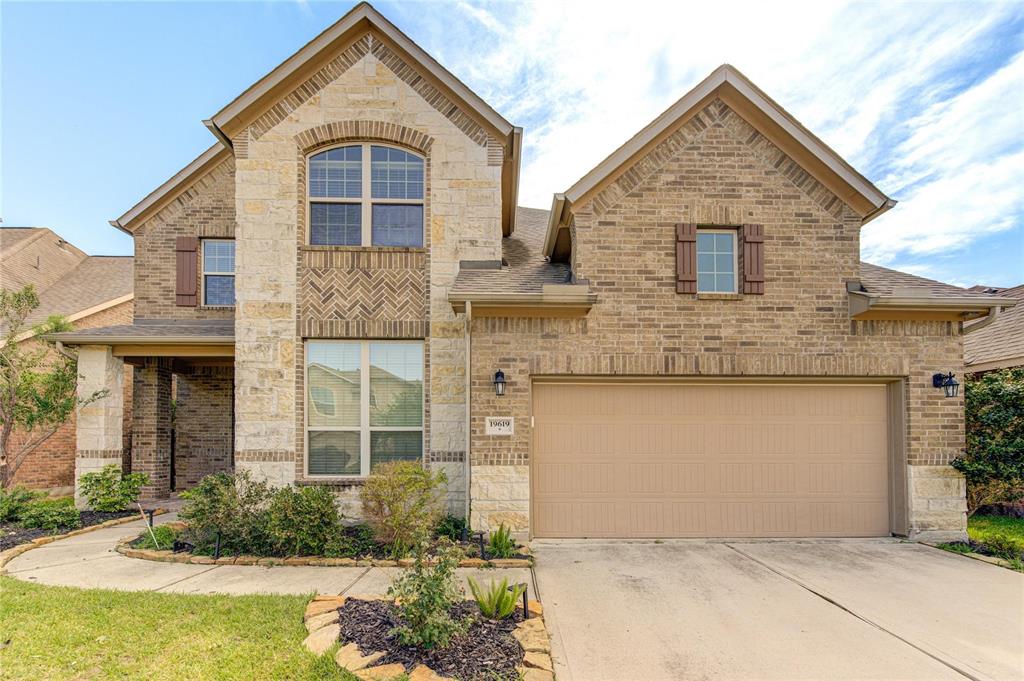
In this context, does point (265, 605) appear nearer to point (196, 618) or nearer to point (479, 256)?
point (196, 618)

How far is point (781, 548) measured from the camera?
24.4 feet

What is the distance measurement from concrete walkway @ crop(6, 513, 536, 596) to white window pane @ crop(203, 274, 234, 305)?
5.54m

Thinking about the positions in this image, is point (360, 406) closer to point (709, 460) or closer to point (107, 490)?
point (709, 460)

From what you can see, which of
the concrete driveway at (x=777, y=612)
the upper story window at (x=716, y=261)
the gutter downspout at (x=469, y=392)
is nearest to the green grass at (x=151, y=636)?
the concrete driveway at (x=777, y=612)

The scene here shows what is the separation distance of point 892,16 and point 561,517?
9476 mm

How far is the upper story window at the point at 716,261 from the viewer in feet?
26.4

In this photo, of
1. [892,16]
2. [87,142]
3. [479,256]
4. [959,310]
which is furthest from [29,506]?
[892,16]

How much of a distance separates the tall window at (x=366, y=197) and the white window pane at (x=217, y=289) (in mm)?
3911

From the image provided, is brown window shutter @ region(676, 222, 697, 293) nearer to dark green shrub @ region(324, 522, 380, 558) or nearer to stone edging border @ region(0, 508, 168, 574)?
dark green shrub @ region(324, 522, 380, 558)

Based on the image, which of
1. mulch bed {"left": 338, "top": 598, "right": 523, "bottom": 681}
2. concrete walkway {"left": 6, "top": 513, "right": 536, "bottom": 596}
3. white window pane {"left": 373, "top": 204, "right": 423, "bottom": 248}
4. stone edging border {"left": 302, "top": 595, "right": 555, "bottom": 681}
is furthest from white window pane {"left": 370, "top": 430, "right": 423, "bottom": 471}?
mulch bed {"left": 338, "top": 598, "right": 523, "bottom": 681}

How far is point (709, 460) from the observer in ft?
26.0

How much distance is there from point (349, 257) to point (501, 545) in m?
4.92

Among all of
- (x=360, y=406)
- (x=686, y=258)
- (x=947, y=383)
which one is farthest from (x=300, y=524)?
(x=947, y=383)

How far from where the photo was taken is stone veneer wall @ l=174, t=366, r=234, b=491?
40.1 feet
